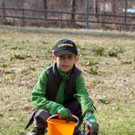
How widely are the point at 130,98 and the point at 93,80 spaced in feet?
4.20

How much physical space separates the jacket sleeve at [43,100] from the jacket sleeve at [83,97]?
245 millimetres

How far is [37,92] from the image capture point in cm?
306

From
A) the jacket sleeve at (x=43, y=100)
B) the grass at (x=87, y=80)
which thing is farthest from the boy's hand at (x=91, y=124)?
the grass at (x=87, y=80)

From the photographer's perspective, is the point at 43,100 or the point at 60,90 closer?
the point at 43,100

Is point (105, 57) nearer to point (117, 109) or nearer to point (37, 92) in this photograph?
point (117, 109)

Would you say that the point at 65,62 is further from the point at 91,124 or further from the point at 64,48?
the point at 91,124

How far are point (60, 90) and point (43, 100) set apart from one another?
0.29m

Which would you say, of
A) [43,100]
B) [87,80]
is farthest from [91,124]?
[87,80]

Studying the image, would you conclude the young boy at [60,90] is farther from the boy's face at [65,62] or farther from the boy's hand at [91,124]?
the boy's hand at [91,124]

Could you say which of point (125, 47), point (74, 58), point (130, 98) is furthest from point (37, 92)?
point (125, 47)

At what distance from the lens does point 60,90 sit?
3184 millimetres

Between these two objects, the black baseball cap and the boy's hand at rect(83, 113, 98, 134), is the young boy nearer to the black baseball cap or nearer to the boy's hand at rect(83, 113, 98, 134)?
the black baseball cap

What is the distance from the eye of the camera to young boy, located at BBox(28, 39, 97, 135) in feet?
9.52

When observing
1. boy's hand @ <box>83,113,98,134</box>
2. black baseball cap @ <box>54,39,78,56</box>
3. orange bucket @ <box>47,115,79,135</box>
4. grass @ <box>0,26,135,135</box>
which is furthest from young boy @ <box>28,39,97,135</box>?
grass @ <box>0,26,135,135</box>
